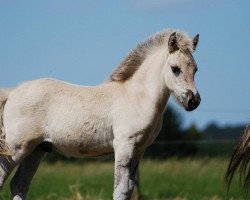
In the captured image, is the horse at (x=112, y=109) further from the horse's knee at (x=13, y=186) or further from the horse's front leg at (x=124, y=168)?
the horse's knee at (x=13, y=186)

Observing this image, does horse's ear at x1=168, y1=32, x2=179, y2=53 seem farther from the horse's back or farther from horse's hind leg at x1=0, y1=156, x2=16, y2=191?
horse's hind leg at x1=0, y1=156, x2=16, y2=191

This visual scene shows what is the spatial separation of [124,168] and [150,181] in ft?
24.4

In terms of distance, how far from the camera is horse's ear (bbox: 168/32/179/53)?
684 centimetres

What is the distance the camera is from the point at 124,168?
680cm

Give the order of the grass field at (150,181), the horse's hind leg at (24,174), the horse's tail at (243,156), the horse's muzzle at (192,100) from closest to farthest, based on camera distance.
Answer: the horse's muzzle at (192,100)
the horse's tail at (243,156)
the horse's hind leg at (24,174)
the grass field at (150,181)

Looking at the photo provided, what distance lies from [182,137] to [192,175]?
11.7 m

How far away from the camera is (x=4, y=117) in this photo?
23.8ft

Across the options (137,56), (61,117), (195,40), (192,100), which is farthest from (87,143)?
(195,40)

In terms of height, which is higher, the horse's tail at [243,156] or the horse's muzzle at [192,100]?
the horse's muzzle at [192,100]

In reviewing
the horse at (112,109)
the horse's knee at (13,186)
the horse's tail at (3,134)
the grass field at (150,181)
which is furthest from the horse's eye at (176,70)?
the grass field at (150,181)

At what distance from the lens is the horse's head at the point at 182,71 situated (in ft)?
21.9

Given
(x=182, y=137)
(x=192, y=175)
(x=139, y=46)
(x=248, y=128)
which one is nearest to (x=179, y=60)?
(x=139, y=46)

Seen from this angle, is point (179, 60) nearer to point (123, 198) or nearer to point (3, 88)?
point (123, 198)

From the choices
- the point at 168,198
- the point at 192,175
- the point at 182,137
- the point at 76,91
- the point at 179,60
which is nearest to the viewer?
the point at 179,60
